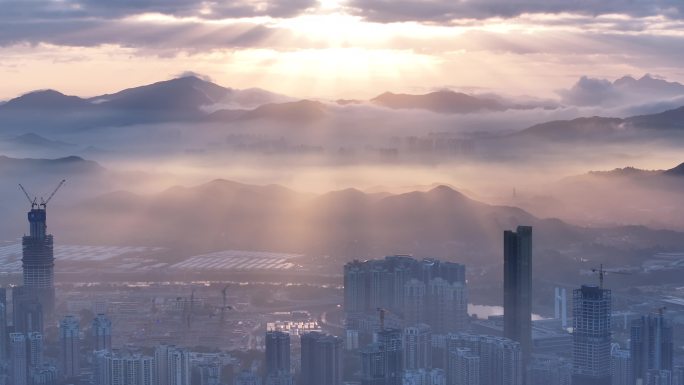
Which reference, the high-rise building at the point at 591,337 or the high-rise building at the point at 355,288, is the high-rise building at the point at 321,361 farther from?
the high-rise building at the point at 355,288

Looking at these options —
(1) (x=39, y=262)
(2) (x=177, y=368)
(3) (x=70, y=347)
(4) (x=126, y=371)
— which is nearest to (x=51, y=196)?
(1) (x=39, y=262)

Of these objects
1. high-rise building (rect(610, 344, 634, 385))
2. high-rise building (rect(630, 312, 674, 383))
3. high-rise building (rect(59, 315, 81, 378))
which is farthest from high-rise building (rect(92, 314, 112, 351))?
high-rise building (rect(630, 312, 674, 383))

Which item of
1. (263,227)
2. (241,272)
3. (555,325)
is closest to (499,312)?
(555,325)

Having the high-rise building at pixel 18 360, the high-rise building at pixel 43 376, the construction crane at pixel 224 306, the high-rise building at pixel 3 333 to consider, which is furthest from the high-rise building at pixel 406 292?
the high-rise building at pixel 3 333

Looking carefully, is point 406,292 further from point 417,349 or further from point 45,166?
point 45,166

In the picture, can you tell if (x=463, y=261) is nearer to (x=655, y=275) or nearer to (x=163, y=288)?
(x=655, y=275)

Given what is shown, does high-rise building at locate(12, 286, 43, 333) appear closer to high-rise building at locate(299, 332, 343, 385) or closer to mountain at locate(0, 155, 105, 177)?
high-rise building at locate(299, 332, 343, 385)
